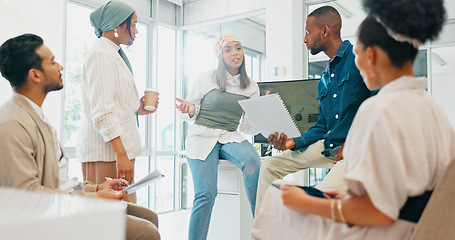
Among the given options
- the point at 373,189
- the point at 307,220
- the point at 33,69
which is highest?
the point at 33,69

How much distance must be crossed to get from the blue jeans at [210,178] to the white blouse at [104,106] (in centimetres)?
61

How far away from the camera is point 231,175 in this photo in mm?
2713

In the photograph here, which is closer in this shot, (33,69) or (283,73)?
(33,69)

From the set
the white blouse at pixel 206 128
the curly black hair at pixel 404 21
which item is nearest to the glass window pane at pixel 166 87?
the white blouse at pixel 206 128

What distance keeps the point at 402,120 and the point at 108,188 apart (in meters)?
1.22

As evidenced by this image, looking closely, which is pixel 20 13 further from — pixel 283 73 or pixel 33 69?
pixel 283 73

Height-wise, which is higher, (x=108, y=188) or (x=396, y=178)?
(x=396, y=178)

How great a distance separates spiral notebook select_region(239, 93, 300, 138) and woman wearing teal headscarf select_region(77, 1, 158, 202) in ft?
1.95

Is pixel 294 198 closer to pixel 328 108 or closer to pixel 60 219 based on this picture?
Answer: pixel 60 219

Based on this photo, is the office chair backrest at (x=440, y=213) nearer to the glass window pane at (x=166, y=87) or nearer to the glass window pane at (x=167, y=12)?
the glass window pane at (x=166, y=87)

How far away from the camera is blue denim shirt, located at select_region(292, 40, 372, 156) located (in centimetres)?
183

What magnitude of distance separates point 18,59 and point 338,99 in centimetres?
139

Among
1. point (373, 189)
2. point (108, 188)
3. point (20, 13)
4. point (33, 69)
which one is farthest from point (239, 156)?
point (20, 13)

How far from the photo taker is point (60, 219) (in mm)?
549
